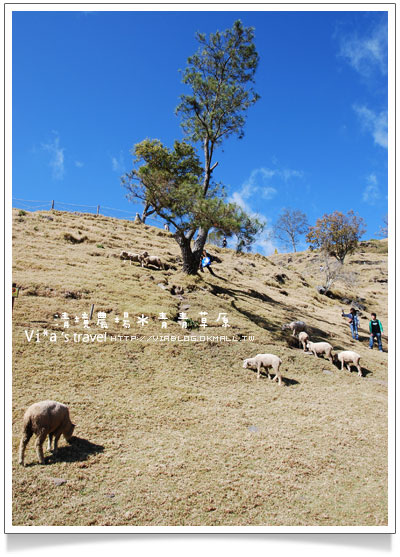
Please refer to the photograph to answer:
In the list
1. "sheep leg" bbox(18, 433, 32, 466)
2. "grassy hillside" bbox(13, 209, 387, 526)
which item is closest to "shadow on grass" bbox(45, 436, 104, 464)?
"grassy hillside" bbox(13, 209, 387, 526)

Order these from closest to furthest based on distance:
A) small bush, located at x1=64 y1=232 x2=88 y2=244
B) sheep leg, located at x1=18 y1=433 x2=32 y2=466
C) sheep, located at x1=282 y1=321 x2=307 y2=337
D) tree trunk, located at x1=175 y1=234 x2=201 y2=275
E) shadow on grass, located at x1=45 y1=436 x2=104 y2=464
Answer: sheep leg, located at x1=18 y1=433 x2=32 y2=466, shadow on grass, located at x1=45 y1=436 x2=104 y2=464, sheep, located at x1=282 y1=321 x2=307 y2=337, tree trunk, located at x1=175 y1=234 x2=201 y2=275, small bush, located at x1=64 y1=232 x2=88 y2=244

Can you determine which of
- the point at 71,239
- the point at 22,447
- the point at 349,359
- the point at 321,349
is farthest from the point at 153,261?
the point at 22,447

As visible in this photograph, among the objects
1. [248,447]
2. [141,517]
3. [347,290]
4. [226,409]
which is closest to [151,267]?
[226,409]

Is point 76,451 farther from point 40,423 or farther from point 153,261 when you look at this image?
point 153,261

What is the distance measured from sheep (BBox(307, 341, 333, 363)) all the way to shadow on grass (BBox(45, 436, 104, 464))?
10114 mm

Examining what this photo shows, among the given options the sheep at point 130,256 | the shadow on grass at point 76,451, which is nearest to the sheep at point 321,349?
the shadow on grass at point 76,451

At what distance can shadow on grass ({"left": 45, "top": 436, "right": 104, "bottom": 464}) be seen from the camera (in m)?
6.37

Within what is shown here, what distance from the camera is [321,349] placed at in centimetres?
1405

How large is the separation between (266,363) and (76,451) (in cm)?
686

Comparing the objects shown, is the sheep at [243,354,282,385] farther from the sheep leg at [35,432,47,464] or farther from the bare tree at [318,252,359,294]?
the bare tree at [318,252,359,294]

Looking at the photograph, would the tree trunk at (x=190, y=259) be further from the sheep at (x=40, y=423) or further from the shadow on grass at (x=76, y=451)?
the sheep at (x=40, y=423)

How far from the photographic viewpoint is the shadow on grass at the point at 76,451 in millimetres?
6367

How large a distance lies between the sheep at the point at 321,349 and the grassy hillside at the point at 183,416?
51 centimetres
